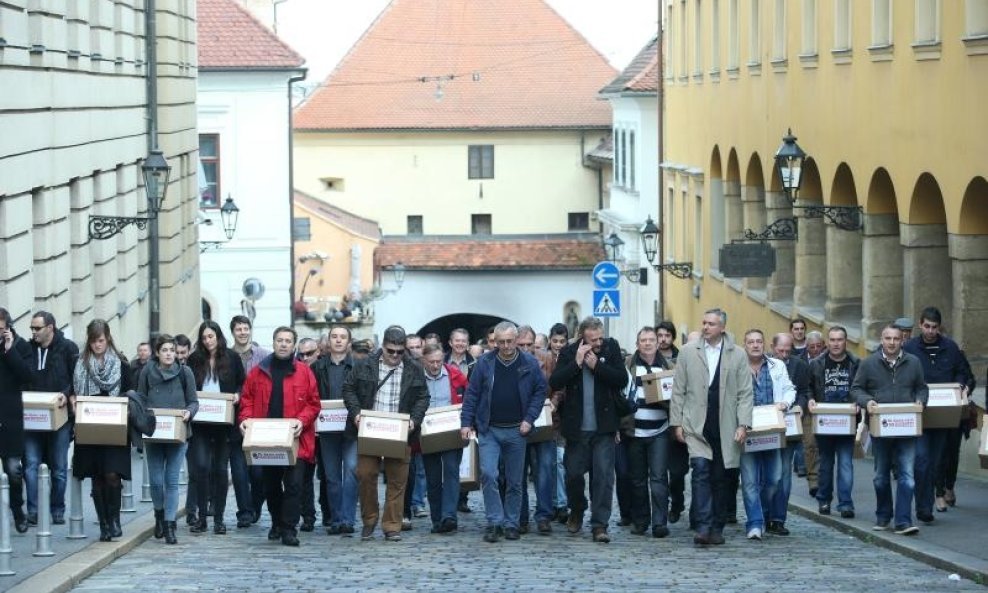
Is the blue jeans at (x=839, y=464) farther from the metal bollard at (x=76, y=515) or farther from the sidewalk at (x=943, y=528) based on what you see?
the metal bollard at (x=76, y=515)

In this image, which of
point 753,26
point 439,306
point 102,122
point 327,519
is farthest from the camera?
point 439,306

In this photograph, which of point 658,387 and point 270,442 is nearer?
point 270,442

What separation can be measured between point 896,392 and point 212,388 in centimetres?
537

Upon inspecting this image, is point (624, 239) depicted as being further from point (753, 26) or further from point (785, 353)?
point (785, 353)

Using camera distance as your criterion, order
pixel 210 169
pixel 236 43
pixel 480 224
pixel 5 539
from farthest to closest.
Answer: pixel 480 224 < pixel 236 43 < pixel 210 169 < pixel 5 539

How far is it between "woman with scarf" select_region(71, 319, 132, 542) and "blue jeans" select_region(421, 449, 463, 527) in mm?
2514

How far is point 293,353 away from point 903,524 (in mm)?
4933

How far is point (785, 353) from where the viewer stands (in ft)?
63.1

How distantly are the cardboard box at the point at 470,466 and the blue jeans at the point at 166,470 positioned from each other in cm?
260

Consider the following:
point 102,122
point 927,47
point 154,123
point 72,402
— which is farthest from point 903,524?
point 154,123

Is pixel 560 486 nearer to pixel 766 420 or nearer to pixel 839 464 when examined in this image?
pixel 839 464

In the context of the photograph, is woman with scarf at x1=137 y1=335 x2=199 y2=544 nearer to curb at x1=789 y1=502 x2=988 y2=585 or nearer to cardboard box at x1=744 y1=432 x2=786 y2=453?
cardboard box at x1=744 y1=432 x2=786 y2=453

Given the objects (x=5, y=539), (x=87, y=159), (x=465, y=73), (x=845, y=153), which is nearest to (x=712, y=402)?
(x=5, y=539)

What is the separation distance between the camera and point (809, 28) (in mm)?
30484
